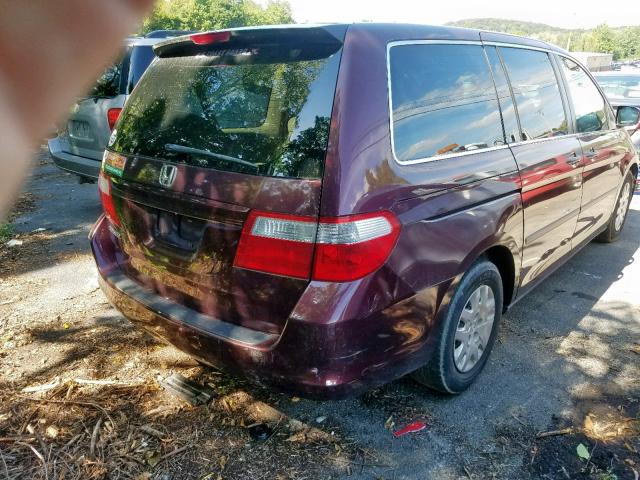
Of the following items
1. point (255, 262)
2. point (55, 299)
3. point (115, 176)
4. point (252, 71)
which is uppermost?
point (252, 71)

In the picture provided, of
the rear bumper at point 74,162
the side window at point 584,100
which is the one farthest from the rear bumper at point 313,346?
the rear bumper at point 74,162

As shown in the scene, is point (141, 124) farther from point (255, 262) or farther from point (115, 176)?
point (255, 262)

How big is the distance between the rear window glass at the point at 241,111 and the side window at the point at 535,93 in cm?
154

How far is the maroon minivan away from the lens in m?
1.95

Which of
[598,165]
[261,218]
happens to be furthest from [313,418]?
[598,165]

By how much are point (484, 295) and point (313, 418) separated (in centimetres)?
112

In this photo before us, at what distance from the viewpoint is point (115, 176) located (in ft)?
8.58

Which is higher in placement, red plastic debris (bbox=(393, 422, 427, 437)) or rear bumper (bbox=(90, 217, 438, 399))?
rear bumper (bbox=(90, 217, 438, 399))

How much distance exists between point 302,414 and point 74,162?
4352mm

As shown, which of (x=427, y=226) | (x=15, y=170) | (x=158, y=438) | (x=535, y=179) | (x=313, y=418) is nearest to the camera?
(x=15, y=170)

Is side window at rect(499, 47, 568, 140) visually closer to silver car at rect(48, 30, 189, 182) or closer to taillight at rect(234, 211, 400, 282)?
taillight at rect(234, 211, 400, 282)

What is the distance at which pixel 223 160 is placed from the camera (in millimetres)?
2139

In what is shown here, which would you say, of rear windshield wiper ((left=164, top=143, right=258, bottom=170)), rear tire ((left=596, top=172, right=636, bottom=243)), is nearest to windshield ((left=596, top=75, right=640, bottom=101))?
rear tire ((left=596, top=172, right=636, bottom=243))

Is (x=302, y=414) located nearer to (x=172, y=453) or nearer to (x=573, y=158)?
(x=172, y=453)
